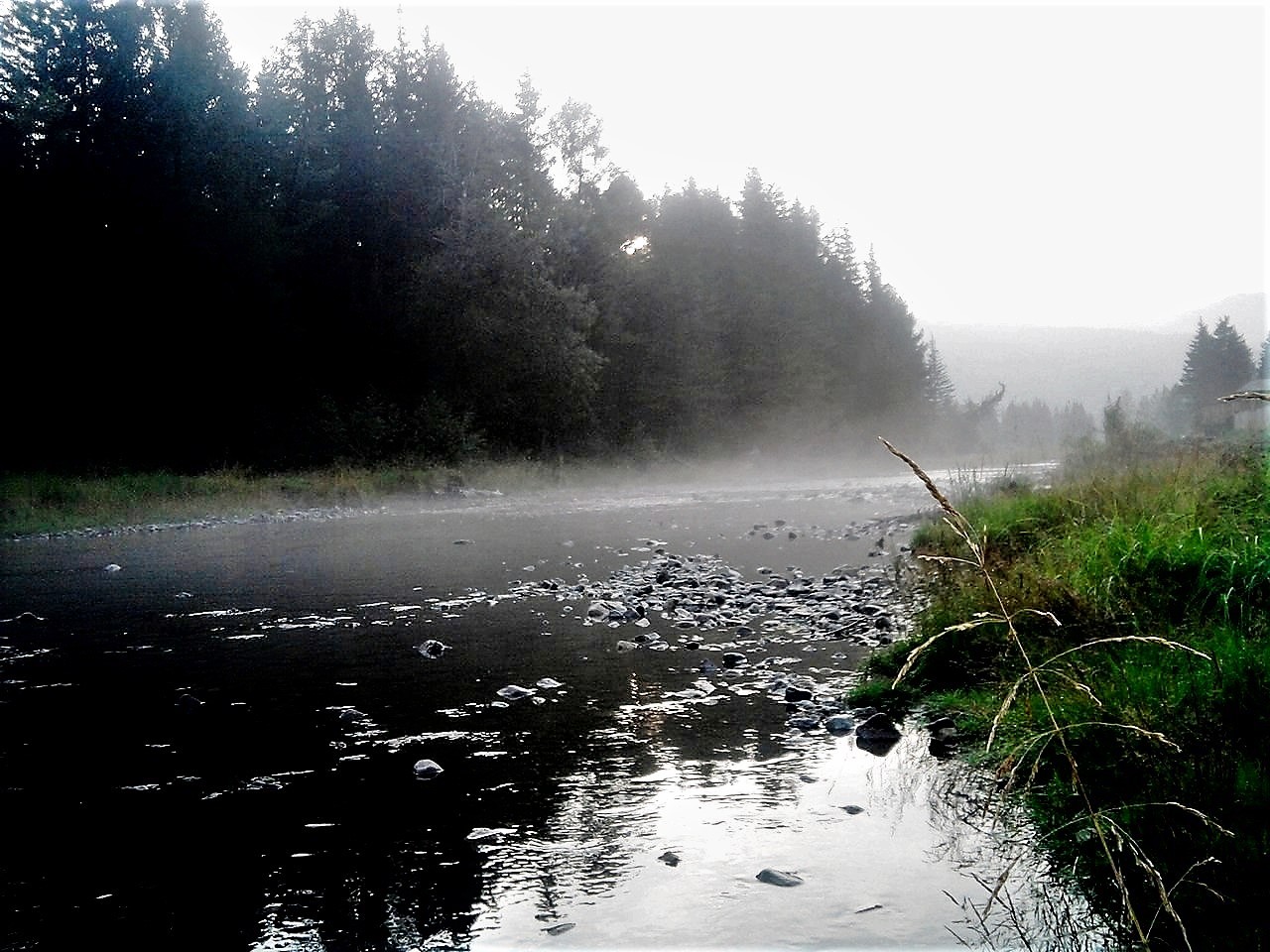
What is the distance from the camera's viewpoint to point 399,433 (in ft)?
109

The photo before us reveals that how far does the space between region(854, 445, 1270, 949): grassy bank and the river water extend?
33 centimetres

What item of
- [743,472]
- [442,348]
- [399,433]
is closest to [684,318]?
[743,472]

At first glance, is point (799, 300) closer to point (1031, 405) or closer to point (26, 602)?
point (1031, 405)

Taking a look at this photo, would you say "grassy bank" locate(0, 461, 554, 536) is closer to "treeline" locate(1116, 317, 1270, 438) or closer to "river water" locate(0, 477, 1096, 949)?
"river water" locate(0, 477, 1096, 949)

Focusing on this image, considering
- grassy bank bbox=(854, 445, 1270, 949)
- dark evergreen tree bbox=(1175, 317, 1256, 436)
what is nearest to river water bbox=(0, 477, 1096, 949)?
grassy bank bbox=(854, 445, 1270, 949)

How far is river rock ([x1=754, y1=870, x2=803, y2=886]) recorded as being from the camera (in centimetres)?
334

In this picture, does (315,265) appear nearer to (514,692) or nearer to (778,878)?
(514,692)

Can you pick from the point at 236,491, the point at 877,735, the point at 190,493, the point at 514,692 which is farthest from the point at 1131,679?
the point at 190,493

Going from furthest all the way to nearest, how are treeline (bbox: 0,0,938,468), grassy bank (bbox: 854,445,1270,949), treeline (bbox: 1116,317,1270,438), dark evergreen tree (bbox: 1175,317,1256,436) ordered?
treeline (bbox: 0,0,938,468)
dark evergreen tree (bbox: 1175,317,1256,436)
treeline (bbox: 1116,317,1270,438)
grassy bank (bbox: 854,445,1270,949)

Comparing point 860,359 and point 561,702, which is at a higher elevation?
point 860,359

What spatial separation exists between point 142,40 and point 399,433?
14068 millimetres

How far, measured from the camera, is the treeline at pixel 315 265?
28.7m

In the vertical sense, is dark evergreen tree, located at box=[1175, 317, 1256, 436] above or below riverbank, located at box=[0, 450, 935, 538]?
above

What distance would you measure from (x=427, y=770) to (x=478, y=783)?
306 mm
